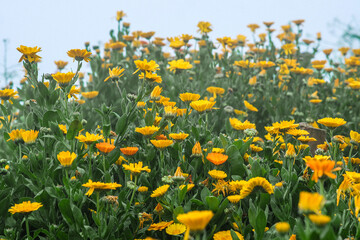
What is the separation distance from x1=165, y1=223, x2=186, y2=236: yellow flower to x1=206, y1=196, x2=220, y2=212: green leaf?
6.1 inches

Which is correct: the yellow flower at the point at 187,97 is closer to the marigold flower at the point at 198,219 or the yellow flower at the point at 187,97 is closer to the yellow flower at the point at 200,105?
the yellow flower at the point at 200,105

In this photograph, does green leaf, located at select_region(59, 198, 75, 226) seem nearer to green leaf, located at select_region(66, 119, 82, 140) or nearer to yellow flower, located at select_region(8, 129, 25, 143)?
green leaf, located at select_region(66, 119, 82, 140)

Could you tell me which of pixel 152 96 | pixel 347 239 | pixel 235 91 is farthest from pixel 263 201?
pixel 235 91

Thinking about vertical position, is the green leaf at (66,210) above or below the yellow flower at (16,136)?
below

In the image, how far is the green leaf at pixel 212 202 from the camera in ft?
6.44

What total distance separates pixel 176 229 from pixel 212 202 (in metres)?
0.20

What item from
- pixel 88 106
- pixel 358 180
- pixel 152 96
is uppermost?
pixel 152 96

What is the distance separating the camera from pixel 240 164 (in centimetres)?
238

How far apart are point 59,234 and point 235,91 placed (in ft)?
9.94

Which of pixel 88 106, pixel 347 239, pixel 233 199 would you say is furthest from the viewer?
pixel 88 106

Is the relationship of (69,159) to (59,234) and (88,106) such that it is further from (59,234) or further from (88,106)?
(88,106)

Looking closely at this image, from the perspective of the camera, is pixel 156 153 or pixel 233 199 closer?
pixel 233 199

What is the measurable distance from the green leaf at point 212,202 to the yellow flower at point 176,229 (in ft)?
0.51

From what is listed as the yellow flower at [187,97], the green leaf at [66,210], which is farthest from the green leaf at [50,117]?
the yellow flower at [187,97]
